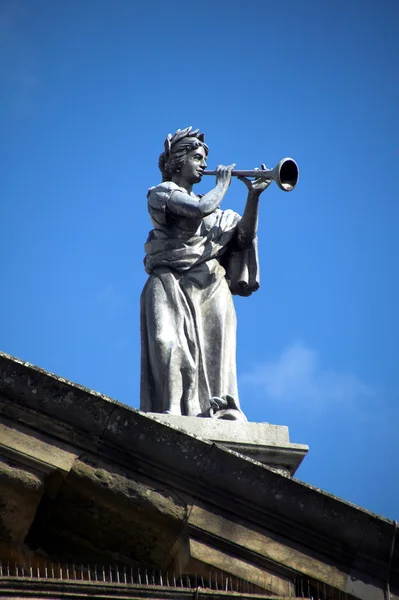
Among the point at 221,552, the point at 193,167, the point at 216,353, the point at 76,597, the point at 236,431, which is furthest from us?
the point at 193,167

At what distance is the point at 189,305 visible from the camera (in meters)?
14.8

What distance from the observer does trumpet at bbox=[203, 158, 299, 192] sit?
15.1 m

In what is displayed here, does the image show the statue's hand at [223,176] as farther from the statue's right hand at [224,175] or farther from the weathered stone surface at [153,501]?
the weathered stone surface at [153,501]

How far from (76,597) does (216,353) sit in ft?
12.7

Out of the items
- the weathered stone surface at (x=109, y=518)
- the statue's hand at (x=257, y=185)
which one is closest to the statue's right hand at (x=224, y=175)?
the statue's hand at (x=257, y=185)

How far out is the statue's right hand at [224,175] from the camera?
599 inches

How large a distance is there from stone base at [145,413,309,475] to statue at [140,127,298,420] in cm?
30

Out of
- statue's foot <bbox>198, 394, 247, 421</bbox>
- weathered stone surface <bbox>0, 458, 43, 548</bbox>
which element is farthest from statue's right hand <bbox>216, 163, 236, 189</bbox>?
weathered stone surface <bbox>0, 458, 43, 548</bbox>

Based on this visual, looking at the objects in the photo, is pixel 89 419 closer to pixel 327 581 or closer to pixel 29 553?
pixel 29 553

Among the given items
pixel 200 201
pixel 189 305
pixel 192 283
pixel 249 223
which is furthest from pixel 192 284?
pixel 249 223

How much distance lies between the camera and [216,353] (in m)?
14.7

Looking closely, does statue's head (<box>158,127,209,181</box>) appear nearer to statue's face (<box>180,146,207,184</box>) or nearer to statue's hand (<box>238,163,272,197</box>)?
statue's face (<box>180,146,207,184</box>)

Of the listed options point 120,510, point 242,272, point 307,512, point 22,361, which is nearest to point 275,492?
point 307,512

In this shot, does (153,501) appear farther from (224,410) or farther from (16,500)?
(224,410)
